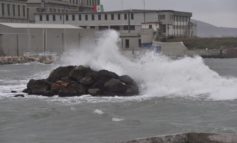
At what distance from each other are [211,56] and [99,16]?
25085 millimetres

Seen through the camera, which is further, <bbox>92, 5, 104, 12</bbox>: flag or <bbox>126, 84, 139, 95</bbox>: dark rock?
<bbox>92, 5, 104, 12</bbox>: flag

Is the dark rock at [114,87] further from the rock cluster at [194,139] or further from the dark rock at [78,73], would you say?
the rock cluster at [194,139]

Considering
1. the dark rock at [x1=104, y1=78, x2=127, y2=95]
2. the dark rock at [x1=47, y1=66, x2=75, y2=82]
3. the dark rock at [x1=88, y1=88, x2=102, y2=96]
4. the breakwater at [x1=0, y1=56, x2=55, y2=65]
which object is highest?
the dark rock at [x1=47, y1=66, x2=75, y2=82]

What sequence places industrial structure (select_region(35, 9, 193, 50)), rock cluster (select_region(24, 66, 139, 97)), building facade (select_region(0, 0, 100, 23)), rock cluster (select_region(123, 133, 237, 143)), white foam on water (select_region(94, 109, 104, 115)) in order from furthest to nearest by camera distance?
building facade (select_region(0, 0, 100, 23)), industrial structure (select_region(35, 9, 193, 50)), rock cluster (select_region(24, 66, 139, 97)), white foam on water (select_region(94, 109, 104, 115)), rock cluster (select_region(123, 133, 237, 143))

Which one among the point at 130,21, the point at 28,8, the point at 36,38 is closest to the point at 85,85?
the point at 36,38

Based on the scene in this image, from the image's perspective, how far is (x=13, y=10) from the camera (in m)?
125

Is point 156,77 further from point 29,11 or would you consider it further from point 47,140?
point 29,11

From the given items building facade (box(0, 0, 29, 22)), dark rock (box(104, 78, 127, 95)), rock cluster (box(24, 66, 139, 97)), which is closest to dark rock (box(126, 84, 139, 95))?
rock cluster (box(24, 66, 139, 97))

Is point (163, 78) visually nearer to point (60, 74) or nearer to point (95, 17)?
point (60, 74)

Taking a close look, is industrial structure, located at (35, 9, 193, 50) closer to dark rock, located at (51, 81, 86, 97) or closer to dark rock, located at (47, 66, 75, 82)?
dark rock, located at (47, 66, 75, 82)

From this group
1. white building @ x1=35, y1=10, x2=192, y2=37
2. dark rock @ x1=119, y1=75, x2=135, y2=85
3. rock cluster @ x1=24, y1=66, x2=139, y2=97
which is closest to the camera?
rock cluster @ x1=24, y1=66, x2=139, y2=97

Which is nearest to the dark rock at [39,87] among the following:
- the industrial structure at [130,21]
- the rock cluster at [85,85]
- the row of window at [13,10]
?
the rock cluster at [85,85]

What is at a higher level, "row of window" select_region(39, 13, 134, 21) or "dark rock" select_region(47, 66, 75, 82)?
"row of window" select_region(39, 13, 134, 21)

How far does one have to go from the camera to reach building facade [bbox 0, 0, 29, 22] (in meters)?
121
